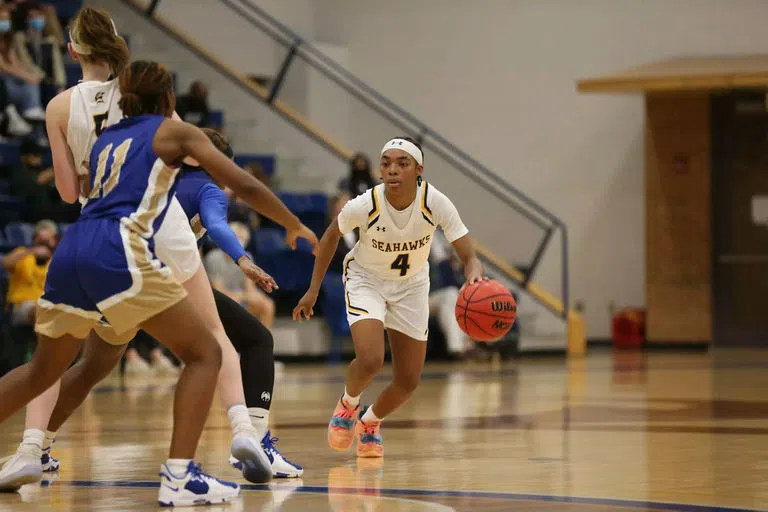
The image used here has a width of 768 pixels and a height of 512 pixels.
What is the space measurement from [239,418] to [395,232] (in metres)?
1.75

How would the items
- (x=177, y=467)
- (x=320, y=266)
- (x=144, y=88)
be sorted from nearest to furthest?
(x=177, y=467), (x=144, y=88), (x=320, y=266)

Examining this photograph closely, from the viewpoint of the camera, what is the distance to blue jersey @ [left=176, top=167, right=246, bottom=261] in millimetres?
6266

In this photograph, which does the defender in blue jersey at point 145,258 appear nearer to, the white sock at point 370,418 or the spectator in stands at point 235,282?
the white sock at point 370,418

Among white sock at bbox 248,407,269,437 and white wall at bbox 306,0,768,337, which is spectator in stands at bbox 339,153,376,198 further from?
white sock at bbox 248,407,269,437

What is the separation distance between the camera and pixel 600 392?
1177 centimetres

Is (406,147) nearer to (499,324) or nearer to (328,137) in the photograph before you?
(499,324)

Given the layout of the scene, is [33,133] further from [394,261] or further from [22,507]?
[22,507]

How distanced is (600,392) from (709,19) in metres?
9.85

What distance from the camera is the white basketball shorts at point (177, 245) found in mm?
5637

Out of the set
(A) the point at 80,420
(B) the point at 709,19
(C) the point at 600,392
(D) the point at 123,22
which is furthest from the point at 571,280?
(A) the point at 80,420

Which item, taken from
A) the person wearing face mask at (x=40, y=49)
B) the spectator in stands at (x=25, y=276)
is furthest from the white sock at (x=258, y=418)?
the person wearing face mask at (x=40, y=49)

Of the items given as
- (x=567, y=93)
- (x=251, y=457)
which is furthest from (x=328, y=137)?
(x=251, y=457)

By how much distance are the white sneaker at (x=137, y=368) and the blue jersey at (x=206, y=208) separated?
8698 millimetres

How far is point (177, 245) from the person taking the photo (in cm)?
568
